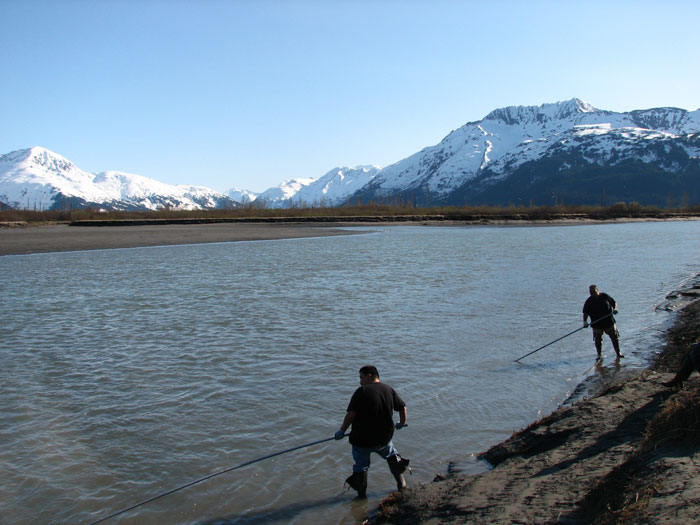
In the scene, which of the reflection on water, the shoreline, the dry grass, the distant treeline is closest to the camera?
the dry grass

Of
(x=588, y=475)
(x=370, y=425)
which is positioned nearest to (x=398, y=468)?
(x=370, y=425)

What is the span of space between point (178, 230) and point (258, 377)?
6470 centimetres

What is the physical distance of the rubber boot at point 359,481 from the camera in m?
7.03

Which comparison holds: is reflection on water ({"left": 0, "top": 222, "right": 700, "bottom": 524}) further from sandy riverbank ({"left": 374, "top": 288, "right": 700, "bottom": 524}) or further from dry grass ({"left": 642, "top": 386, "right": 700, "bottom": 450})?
dry grass ({"left": 642, "top": 386, "right": 700, "bottom": 450})

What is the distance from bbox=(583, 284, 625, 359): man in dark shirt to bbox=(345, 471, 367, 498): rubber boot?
8450 mm

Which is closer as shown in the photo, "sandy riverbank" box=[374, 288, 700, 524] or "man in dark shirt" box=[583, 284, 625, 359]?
"sandy riverbank" box=[374, 288, 700, 524]

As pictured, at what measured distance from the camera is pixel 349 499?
7.17 metres

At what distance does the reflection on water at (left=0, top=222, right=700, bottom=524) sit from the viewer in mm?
7543

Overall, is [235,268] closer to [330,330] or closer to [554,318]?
[330,330]

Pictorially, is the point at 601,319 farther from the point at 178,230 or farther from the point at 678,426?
the point at 178,230

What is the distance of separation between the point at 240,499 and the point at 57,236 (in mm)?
59517

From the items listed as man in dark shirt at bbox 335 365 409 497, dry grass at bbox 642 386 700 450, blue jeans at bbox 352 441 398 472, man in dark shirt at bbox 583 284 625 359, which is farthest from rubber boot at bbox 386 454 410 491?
man in dark shirt at bbox 583 284 625 359

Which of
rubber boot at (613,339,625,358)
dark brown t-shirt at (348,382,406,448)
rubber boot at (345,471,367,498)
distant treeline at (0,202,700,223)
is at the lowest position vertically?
rubber boot at (345,471,367,498)

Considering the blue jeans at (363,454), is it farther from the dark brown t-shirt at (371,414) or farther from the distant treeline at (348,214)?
the distant treeline at (348,214)
